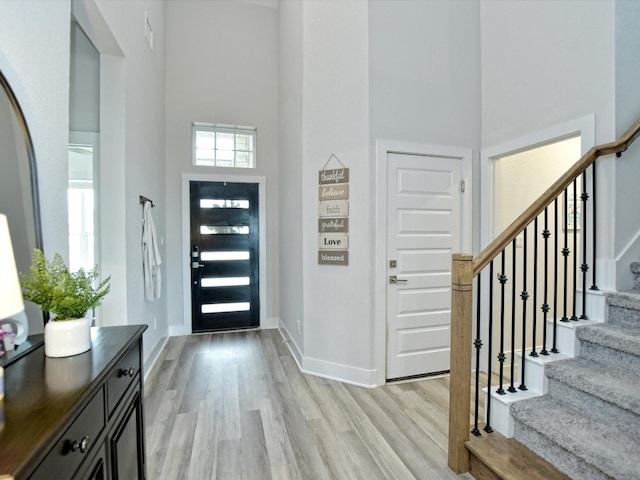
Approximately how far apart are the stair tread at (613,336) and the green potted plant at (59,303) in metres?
2.56

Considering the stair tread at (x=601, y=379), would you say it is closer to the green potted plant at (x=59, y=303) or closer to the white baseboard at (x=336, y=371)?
the white baseboard at (x=336, y=371)

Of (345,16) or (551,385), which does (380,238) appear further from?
(345,16)

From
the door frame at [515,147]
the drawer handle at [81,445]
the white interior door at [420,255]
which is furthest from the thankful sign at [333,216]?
the drawer handle at [81,445]

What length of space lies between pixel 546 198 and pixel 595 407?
118 cm

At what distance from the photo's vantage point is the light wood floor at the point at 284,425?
1862 millimetres

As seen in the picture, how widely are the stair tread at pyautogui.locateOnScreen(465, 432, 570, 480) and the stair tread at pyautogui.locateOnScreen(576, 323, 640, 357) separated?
0.75 m

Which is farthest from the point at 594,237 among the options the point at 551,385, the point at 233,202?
the point at 233,202

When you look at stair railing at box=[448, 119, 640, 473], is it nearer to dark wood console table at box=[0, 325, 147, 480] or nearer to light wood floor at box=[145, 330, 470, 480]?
light wood floor at box=[145, 330, 470, 480]

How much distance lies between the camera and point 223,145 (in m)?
4.72

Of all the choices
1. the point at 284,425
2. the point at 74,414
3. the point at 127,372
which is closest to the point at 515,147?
the point at 284,425

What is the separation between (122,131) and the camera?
8.50 ft

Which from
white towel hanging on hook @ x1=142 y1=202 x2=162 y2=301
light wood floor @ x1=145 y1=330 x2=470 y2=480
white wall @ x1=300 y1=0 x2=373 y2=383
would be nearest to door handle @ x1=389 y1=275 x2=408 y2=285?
white wall @ x1=300 y1=0 x2=373 y2=383

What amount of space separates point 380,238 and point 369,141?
880 millimetres

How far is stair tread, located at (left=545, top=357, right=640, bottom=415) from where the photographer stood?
59.7 inches
